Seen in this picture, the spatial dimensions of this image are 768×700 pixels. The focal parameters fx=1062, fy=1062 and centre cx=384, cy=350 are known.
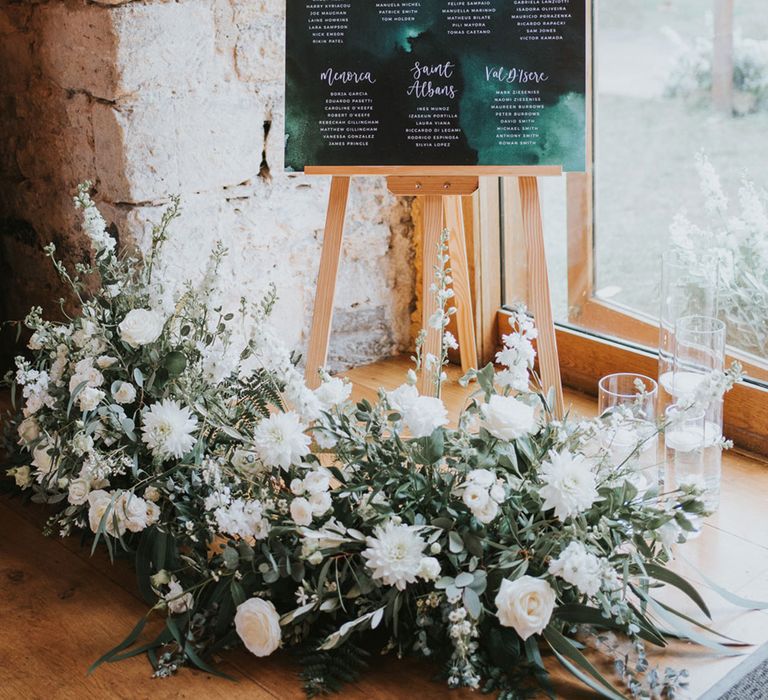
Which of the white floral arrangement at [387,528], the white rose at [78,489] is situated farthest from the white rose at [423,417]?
the white rose at [78,489]

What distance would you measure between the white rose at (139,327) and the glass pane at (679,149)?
1481mm

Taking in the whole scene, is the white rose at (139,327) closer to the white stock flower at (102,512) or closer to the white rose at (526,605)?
the white stock flower at (102,512)

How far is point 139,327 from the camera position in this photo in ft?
7.02

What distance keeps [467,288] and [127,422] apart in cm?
127

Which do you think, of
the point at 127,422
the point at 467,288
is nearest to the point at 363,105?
the point at 467,288

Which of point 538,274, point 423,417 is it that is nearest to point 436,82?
point 538,274

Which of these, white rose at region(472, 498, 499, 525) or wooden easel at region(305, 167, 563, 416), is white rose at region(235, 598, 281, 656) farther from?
wooden easel at region(305, 167, 563, 416)

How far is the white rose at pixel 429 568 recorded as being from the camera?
5.85ft

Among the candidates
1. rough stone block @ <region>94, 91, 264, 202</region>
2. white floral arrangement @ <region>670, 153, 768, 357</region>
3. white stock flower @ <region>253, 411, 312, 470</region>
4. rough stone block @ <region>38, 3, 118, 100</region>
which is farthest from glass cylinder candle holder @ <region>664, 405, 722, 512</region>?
rough stone block @ <region>38, 3, 118, 100</region>

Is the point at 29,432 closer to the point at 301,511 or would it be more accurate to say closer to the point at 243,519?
the point at 243,519

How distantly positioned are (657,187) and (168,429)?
1.60m

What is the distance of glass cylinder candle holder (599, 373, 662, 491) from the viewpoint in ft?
6.57

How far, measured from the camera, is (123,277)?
7.56 ft

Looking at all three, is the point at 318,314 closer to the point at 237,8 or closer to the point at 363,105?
the point at 363,105
